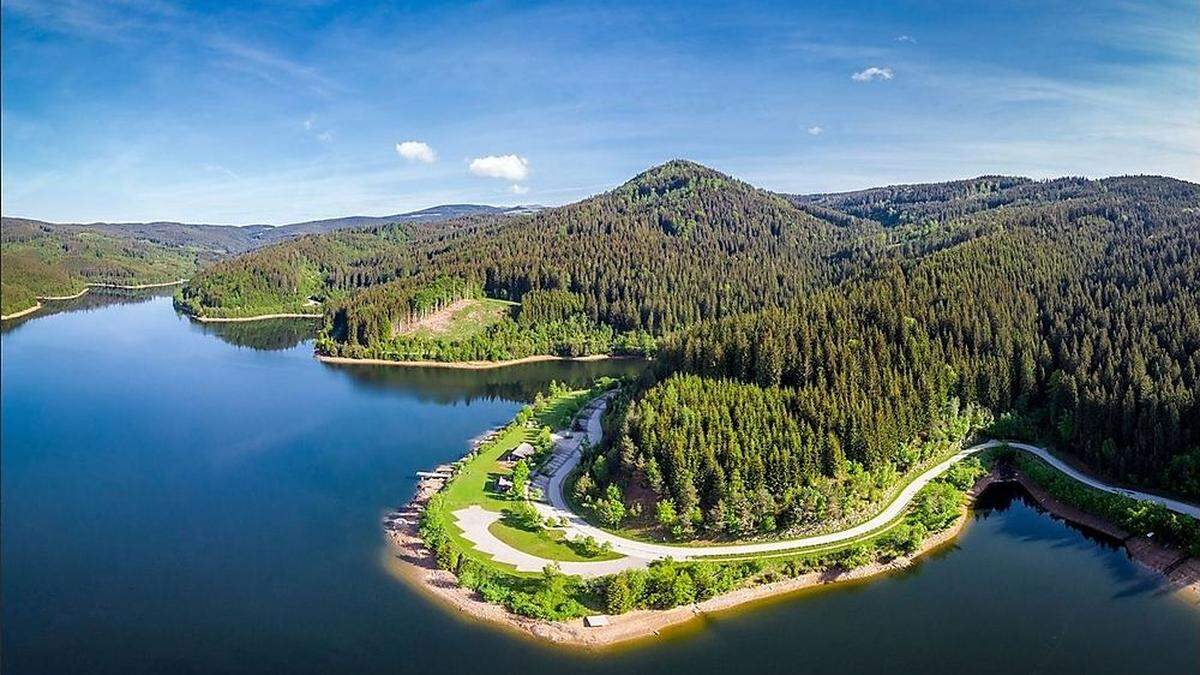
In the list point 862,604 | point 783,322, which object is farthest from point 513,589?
point 783,322

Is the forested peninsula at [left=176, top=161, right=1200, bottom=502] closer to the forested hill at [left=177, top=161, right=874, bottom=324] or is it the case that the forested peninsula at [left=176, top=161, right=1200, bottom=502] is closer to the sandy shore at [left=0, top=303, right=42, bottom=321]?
the forested hill at [left=177, top=161, right=874, bottom=324]

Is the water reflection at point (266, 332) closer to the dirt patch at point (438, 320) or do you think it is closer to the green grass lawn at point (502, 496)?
the dirt patch at point (438, 320)

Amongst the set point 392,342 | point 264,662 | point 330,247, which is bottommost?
point 264,662

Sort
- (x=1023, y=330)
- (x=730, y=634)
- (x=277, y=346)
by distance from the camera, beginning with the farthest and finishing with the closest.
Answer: (x=277, y=346)
(x=1023, y=330)
(x=730, y=634)

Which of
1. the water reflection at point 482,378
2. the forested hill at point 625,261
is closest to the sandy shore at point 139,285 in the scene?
the forested hill at point 625,261

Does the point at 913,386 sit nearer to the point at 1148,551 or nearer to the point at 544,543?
the point at 1148,551

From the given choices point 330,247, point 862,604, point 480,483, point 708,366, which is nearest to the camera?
point 862,604

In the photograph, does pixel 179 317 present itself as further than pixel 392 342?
Yes

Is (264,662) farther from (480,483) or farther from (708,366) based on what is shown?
(708,366)
